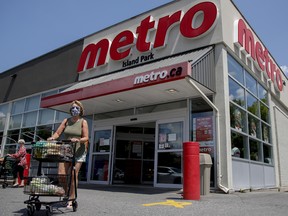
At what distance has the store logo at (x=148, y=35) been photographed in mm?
9539

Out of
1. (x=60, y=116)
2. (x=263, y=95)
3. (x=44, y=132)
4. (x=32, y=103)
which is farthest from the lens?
(x=32, y=103)

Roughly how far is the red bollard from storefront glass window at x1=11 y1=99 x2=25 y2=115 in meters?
12.7

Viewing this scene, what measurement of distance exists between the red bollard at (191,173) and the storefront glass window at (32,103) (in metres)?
11.1

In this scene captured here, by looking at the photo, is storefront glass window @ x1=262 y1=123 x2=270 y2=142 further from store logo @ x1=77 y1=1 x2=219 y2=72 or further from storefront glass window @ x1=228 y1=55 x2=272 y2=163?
store logo @ x1=77 y1=1 x2=219 y2=72

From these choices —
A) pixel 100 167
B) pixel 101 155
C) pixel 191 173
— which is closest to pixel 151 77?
pixel 191 173

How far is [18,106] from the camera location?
55.2 ft

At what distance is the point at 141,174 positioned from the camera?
503 inches

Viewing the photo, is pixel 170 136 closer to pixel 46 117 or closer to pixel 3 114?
pixel 46 117

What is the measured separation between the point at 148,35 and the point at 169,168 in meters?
4.97

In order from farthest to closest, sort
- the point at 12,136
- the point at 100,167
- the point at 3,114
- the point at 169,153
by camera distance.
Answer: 1. the point at 3,114
2. the point at 12,136
3. the point at 100,167
4. the point at 169,153

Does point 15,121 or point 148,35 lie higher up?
point 148,35

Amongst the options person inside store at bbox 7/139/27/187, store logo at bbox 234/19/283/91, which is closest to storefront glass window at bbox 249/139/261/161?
store logo at bbox 234/19/283/91

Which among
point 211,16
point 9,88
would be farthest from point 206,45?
point 9,88

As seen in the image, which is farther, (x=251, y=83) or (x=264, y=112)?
(x=264, y=112)
